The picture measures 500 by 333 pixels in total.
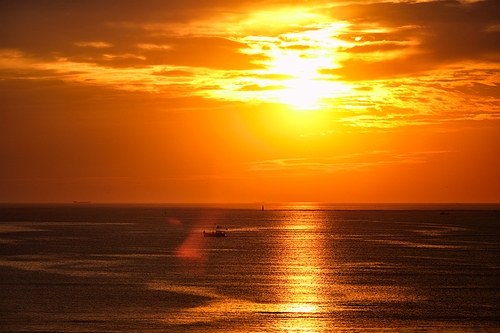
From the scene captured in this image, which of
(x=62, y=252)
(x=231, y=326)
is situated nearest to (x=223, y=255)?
(x=62, y=252)

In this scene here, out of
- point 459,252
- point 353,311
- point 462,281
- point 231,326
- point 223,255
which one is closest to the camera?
point 231,326

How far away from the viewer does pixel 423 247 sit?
13750 centimetres

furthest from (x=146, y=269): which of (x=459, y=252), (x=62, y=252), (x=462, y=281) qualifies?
(x=459, y=252)

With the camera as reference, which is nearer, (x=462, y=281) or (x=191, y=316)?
(x=191, y=316)

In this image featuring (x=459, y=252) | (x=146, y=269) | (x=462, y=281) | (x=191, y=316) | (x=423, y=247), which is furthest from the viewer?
(x=423, y=247)

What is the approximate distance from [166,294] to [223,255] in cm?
4707

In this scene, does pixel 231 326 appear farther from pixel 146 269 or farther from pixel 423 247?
pixel 423 247

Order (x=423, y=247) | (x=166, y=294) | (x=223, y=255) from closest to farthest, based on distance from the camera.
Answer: (x=166, y=294), (x=223, y=255), (x=423, y=247)

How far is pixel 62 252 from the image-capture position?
388 feet

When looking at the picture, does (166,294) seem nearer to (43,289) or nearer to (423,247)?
(43,289)

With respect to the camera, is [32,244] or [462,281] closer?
[462,281]

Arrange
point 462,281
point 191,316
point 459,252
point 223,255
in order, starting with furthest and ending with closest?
point 459,252
point 223,255
point 462,281
point 191,316

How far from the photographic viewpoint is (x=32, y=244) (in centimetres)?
13750

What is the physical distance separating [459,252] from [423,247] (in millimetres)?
14216
